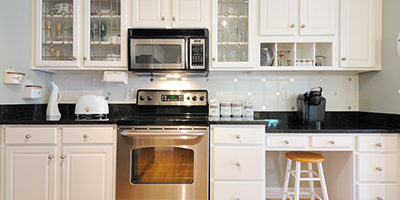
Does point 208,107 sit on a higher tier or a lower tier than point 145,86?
lower

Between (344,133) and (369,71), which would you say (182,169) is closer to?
(344,133)

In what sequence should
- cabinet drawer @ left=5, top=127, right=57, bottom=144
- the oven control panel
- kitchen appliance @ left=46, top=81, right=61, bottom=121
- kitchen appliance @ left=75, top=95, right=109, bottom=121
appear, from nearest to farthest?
cabinet drawer @ left=5, top=127, right=57, bottom=144, kitchen appliance @ left=75, top=95, right=109, bottom=121, kitchen appliance @ left=46, top=81, right=61, bottom=121, the oven control panel

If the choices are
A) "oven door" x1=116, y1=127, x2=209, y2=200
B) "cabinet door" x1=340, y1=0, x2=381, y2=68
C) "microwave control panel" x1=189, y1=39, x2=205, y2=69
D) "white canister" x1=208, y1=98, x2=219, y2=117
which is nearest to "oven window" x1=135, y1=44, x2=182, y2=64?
"microwave control panel" x1=189, y1=39, x2=205, y2=69

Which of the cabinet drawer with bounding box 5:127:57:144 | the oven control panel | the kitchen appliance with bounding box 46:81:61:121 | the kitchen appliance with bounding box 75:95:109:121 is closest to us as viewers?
the cabinet drawer with bounding box 5:127:57:144

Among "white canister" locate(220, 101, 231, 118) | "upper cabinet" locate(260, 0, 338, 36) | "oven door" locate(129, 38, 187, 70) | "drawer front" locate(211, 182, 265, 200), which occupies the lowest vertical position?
"drawer front" locate(211, 182, 265, 200)

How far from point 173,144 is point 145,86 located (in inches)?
34.8

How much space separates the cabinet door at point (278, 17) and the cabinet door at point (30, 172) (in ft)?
7.04

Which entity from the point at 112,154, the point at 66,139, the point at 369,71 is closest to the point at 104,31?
the point at 66,139

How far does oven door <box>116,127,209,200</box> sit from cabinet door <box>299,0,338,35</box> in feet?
4.46

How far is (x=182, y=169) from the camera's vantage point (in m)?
1.71

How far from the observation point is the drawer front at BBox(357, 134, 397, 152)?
1.68 m

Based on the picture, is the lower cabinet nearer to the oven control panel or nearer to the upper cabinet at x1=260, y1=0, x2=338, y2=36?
the oven control panel

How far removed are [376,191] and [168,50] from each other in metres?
2.14

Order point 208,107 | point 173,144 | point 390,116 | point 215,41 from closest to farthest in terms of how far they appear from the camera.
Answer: point 173,144
point 390,116
point 215,41
point 208,107
